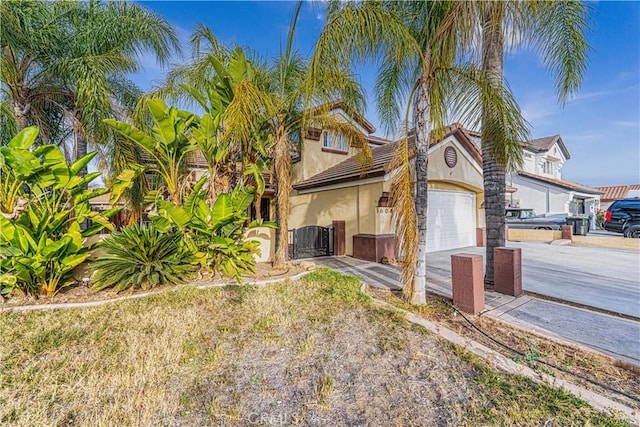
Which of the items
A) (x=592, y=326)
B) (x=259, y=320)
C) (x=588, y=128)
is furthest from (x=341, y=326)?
(x=588, y=128)

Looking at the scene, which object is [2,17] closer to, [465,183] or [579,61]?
[579,61]

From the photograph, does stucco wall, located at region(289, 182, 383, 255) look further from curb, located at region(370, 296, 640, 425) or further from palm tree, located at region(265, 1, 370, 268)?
curb, located at region(370, 296, 640, 425)

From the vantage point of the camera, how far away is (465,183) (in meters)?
13.2

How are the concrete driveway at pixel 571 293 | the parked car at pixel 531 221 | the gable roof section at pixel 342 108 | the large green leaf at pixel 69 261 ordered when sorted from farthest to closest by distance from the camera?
1. the parked car at pixel 531 221
2. the gable roof section at pixel 342 108
3. the large green leaf at pixel 69 261
4. the concrete driveway at pixel 571 293

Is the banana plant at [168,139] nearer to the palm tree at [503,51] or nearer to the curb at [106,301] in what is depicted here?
the curb at [106,301]

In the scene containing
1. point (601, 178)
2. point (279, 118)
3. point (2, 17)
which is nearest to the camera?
point (2, 17)

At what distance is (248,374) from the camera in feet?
10.9

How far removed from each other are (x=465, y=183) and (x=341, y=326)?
11.4 m

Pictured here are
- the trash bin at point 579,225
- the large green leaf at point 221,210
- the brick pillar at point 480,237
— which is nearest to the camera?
the large green leaf at point 221,210

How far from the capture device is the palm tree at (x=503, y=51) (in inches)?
189

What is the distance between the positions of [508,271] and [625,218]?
17085 millimetres

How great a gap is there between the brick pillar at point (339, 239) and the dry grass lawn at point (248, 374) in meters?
6.23

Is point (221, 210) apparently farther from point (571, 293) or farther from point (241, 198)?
point (571, 293)

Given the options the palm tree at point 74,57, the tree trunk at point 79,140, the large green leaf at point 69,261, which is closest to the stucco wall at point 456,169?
the palm tree at point 74,57
